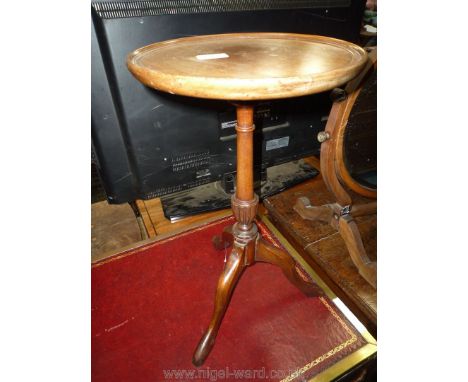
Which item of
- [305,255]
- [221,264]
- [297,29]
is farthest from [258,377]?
[297,29]

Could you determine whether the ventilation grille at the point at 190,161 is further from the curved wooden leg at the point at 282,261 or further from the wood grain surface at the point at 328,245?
the wood grain surface at the point at 328,245

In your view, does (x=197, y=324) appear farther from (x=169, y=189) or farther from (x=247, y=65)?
(x=247, y=65)

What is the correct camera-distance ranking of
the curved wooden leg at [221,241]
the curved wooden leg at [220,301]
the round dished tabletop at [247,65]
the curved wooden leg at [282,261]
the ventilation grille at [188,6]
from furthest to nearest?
the curved wooden leg at [221,241] → the curved wooden leg at [282,261] → the curved wooden leg at [220,301] → the ventilation grille at [188,6] → the round dished tabletop at [247,65]

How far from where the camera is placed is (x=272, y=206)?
139cm

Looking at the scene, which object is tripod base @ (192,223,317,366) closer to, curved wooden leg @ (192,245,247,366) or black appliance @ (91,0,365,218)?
curved wooden leg @ (192,245,247,366)

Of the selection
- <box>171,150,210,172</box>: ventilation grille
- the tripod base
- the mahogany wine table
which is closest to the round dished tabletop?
the mahogany wine table

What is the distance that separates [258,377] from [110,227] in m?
0.89

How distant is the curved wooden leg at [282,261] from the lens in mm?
→ 959

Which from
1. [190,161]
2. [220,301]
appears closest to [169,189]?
[190,161]

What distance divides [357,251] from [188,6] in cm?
89

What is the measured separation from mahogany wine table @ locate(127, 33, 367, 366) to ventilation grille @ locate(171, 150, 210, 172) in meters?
0.21

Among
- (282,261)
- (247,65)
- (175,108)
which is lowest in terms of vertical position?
(282,261)

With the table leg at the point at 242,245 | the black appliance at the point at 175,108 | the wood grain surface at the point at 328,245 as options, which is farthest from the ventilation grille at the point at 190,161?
the wood grain surface at the point at 328,245

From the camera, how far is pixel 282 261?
0.98 m
